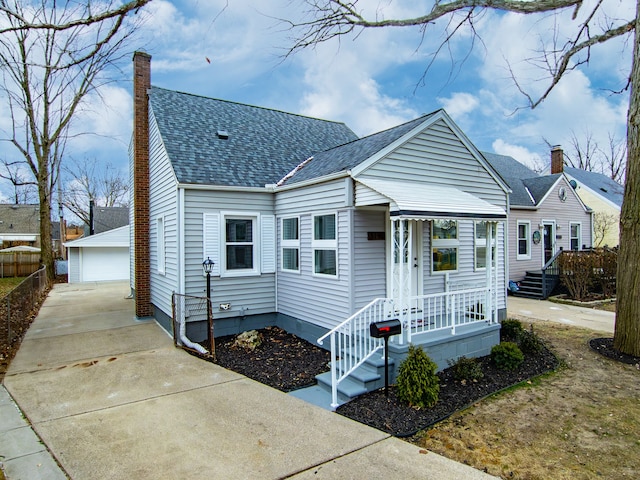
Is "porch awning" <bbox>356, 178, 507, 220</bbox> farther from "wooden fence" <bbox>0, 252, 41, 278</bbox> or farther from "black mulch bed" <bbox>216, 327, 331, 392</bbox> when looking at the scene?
"wooden fence" <bbox>0, 252, 41, 278</bbox>

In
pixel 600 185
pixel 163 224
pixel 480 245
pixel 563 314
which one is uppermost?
pixel 600 185

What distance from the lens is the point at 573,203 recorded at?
17.9 metres

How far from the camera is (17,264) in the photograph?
2298 centimetres

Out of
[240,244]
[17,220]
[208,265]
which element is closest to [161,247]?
[240,244]

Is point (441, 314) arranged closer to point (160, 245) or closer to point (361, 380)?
point (361, 380)

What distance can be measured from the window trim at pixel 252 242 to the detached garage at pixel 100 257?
618 inches

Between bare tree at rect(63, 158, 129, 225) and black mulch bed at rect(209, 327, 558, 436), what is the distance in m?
33.1

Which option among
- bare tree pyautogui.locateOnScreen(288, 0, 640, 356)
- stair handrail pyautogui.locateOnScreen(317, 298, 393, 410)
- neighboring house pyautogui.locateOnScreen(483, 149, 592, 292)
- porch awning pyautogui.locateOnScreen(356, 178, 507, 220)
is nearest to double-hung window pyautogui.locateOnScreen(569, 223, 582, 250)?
neighboring house pyautogui.locateOnScreen(483, 149, 592, 292)

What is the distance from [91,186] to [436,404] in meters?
41.1

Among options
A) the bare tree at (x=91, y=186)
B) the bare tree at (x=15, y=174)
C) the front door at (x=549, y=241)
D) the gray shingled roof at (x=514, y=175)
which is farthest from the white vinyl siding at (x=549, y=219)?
the bare tree at (x=91, y=186)

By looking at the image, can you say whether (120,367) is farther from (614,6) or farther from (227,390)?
(614,6)

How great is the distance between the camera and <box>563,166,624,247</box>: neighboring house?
21.2 metres

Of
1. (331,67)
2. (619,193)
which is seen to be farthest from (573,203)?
(331,67)

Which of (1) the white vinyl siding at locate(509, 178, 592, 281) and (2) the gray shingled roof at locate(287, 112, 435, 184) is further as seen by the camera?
(1) the white vinyl siding at locate(509, 178, 592, 281)
